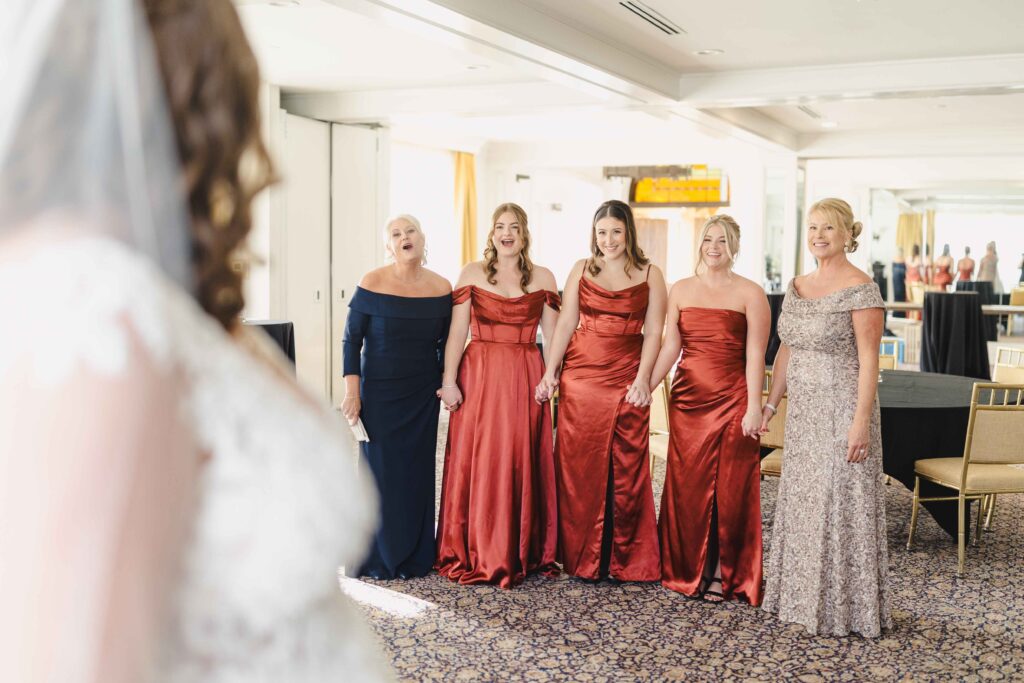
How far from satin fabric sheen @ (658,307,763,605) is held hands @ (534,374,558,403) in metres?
0.55

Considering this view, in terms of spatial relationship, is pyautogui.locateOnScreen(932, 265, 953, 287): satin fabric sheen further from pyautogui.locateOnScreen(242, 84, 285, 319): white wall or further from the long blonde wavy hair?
the long blonde wavy hair

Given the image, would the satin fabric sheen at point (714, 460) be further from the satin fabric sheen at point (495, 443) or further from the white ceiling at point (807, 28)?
the white ceiling at point (807, 28)

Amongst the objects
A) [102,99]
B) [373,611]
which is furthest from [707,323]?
[102,99]

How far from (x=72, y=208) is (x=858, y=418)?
3.53 metres

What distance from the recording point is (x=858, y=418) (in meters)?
3.82

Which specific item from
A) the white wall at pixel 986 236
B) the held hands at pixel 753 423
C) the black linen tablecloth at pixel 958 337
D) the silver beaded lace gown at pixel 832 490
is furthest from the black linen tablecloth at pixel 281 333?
the white wall at pixel 986 236

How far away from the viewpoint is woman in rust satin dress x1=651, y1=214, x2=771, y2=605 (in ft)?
14.1

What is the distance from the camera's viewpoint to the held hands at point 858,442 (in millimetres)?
3820

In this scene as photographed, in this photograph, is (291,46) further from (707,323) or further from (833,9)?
(707,323)

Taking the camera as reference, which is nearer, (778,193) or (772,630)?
(772,630)

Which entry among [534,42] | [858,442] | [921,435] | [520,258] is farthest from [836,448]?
[534,42]

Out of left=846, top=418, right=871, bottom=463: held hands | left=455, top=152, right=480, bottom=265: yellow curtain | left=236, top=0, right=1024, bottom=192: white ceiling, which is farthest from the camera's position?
left=455, top=152, right=480, bottom=265: yellow curtain

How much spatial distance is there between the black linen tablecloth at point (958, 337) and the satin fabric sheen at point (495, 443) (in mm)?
8282

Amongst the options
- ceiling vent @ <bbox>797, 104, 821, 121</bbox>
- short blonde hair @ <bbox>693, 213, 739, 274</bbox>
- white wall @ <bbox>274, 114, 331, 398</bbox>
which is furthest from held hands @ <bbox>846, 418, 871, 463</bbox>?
ceiling vent @ <bbox>797, 104, 821, 121</bbox>
